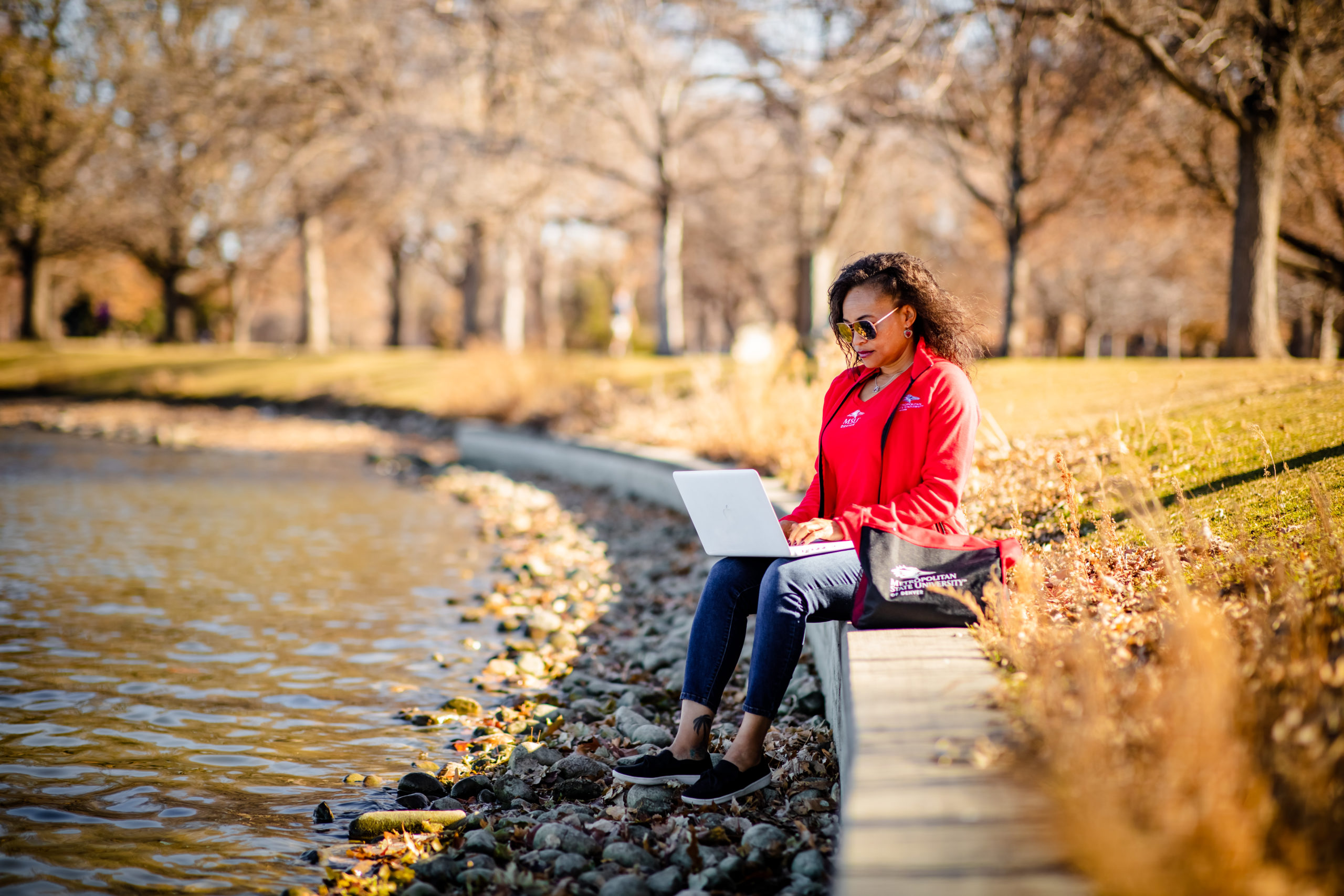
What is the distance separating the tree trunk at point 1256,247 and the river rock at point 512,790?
1219 centimetres

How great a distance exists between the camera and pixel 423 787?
3.90 m

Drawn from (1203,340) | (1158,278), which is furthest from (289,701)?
(1203,340)

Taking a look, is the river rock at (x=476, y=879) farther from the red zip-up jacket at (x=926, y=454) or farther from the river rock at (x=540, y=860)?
the red zip-up jacket at (x=926, y=454)

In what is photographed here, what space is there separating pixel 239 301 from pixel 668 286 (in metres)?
27.7

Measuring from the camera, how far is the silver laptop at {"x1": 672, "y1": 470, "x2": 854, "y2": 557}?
11.7ft

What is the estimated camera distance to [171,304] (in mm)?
33875

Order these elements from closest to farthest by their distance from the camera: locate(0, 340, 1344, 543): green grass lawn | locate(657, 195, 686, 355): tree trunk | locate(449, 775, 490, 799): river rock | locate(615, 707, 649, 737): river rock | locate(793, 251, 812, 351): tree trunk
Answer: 1. locate(449, 775, 490, 799): river rock
2. locate(615, 707, 649, 737): river rock
3. locate(0, 340, 1344, 543): green grass lawn
4. locate(793, 251, 812, 351): tree trunk
5. locate(657, 195, 686, 355): tree trunk

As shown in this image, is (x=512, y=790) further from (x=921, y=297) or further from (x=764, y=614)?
(x=921, y=297)

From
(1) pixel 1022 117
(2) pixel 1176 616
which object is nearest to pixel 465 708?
(2) pixel 1176 616

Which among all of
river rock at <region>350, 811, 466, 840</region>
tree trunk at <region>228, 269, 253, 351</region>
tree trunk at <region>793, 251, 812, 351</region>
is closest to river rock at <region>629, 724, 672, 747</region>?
river rock at <region>350, 811, 466, 840</region>

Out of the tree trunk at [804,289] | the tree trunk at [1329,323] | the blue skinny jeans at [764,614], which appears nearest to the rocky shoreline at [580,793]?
the blue skinny jeans at [764,614]

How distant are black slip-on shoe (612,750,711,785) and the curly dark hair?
183 centimetres

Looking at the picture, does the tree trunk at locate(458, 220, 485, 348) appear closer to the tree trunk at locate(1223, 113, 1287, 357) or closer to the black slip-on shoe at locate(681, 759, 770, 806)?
the tree trunk at locate(1223, 113, 1287, 357)

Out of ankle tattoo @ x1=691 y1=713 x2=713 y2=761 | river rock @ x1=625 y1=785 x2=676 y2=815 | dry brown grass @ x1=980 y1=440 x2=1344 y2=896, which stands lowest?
river rock @ x1=625 y1=785 x2=676 y2=815
